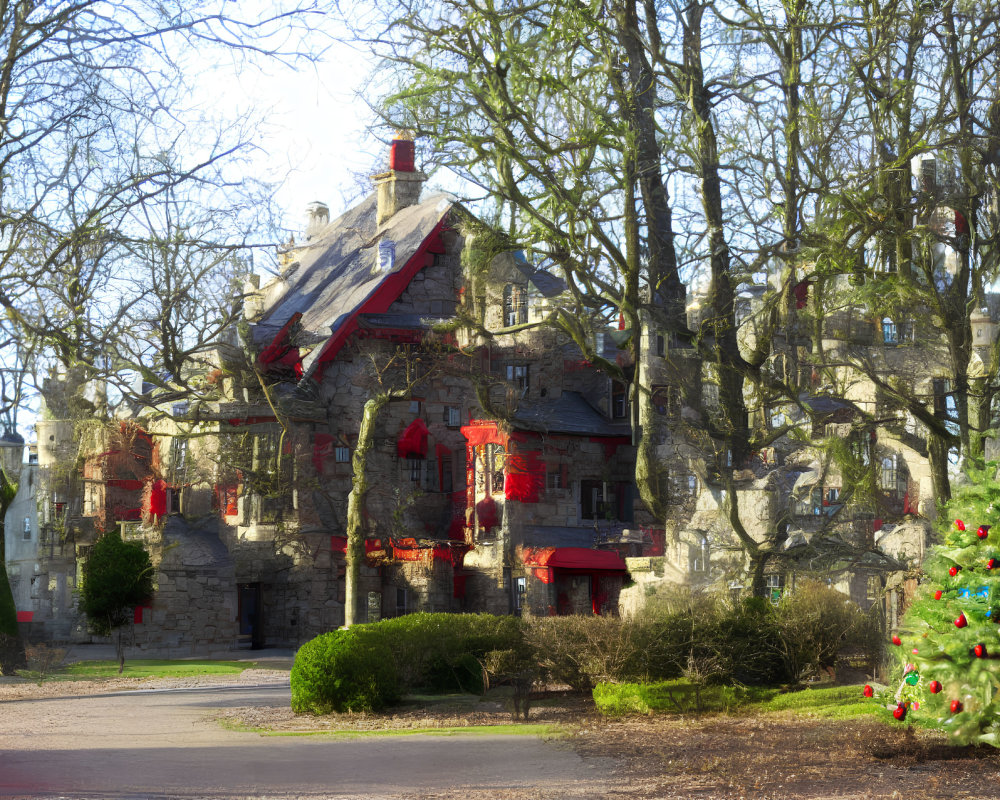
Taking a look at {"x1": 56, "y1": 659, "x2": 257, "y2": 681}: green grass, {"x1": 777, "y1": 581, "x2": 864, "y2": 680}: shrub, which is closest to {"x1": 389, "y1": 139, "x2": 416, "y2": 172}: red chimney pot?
{"x1": 56, "y1": 659, "x2": 257, "y2": 681}: green grass

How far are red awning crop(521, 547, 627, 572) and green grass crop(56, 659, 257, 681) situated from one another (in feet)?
22.9

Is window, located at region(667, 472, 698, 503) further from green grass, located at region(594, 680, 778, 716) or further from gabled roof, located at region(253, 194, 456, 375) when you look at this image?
gabled roof, located at region(253, 194, 456, 375)

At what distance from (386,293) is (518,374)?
4232mm

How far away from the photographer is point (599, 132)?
64.3 ft

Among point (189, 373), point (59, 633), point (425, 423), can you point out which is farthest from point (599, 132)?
point (59, 633)

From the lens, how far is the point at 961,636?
1179 centimetres

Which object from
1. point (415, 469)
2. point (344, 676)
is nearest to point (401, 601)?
point (415, 469)

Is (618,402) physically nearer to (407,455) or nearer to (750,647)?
(407,455)

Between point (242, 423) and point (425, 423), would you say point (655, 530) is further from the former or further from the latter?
point (242, 423)

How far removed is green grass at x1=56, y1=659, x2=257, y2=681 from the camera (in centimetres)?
2484

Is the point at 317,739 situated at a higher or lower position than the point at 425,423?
lower

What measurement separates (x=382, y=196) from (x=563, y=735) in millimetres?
27050

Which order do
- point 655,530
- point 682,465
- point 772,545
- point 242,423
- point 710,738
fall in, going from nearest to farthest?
point 710,738 < point 772,545 < point 682,465 < point 655,530 < point 242,423

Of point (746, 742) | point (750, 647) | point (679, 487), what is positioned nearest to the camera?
point (746, 742)
